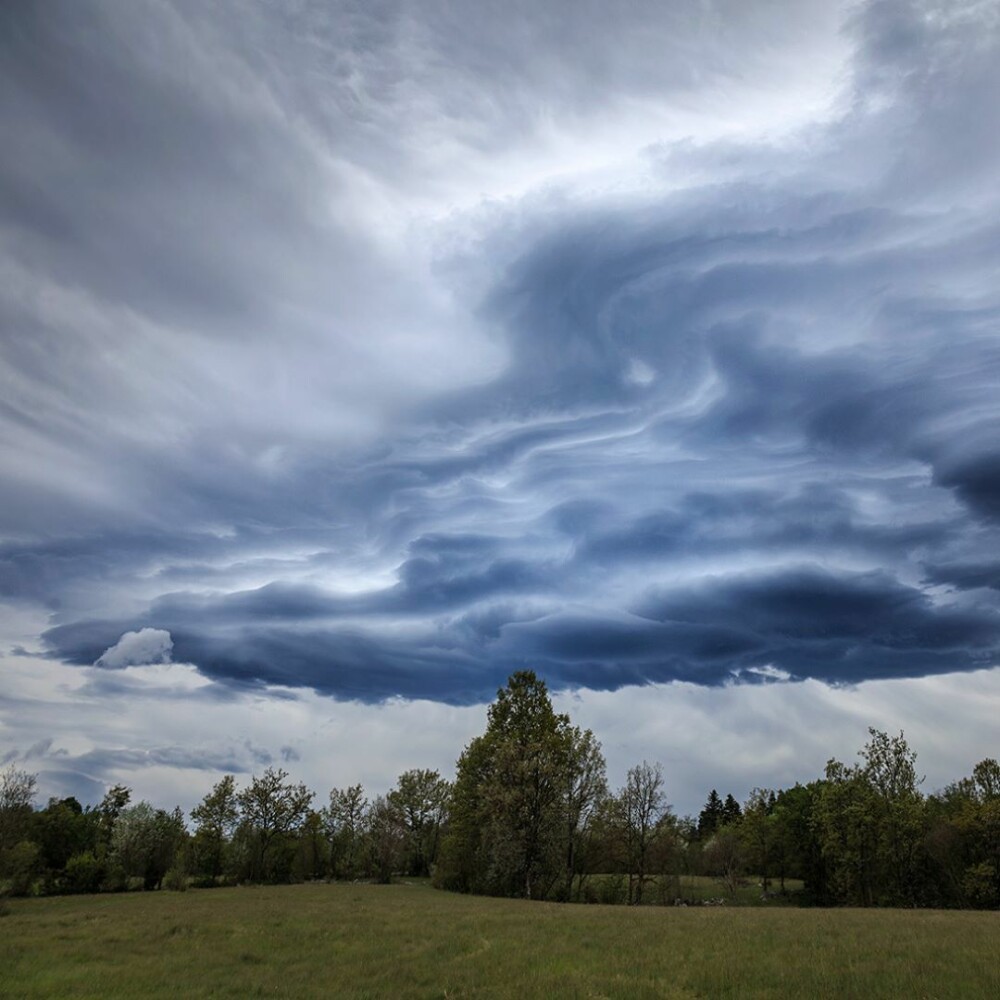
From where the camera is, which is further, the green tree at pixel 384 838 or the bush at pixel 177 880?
the green tree at pixel 384 838

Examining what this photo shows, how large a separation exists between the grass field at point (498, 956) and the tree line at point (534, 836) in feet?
87.2

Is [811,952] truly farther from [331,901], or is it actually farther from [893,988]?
[331,901]

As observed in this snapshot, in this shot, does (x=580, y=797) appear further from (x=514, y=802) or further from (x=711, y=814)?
(x=711, y=814)

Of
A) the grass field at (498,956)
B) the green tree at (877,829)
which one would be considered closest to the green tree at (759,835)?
the green tree at (877,829)

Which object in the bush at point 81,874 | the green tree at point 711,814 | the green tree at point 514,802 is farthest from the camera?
the green tree at point 711,814

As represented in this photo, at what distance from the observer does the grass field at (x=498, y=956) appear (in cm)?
2023

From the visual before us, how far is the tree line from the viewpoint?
63.6 metres

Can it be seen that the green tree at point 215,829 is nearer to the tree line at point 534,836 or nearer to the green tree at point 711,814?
the tree line at point 534,836

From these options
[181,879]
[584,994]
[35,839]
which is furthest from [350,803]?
[584,994]

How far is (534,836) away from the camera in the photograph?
63.2m

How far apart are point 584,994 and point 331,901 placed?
38.2 m

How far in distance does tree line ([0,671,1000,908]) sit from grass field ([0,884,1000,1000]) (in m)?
26.6

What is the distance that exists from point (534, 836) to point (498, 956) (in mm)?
40296

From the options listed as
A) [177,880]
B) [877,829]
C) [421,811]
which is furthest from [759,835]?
[177,880]
